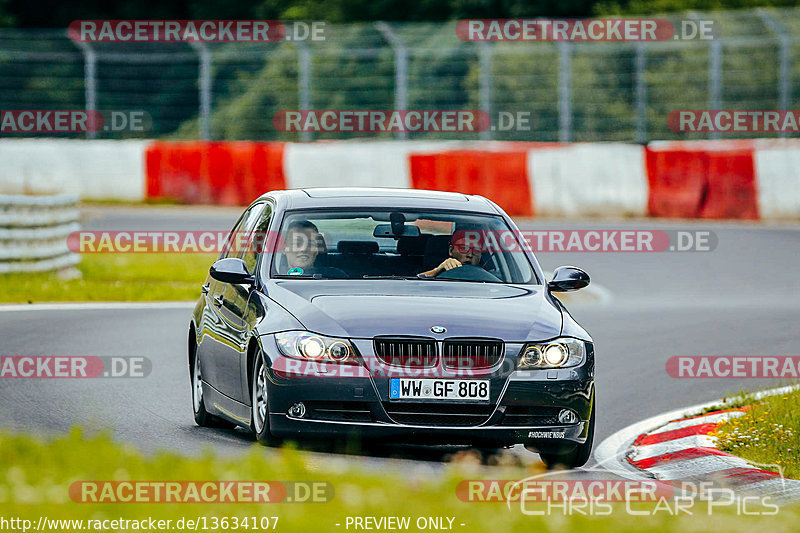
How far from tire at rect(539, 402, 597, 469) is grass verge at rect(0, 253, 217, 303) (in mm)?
9865

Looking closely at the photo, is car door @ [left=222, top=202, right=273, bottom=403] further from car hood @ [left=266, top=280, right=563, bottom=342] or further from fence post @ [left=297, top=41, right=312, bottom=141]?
fence post @ [left=297, top=41, right=312, bottom=141]

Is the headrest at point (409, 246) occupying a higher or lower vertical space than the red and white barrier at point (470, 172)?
higher

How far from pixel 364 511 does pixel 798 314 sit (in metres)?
12.6

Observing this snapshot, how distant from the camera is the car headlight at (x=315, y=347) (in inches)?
332

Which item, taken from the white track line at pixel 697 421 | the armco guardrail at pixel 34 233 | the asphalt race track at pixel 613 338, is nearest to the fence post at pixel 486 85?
the asphalt race track at pixel 613 338

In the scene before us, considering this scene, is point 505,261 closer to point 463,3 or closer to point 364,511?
point 364,511

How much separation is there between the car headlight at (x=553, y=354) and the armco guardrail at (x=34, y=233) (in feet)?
37.7

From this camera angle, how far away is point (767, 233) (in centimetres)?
2597

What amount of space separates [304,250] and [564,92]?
21210mm

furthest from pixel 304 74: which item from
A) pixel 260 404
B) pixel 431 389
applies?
pixel 431 389

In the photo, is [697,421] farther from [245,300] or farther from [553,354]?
[245,300]

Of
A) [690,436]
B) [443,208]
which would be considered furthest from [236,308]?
[690,436]

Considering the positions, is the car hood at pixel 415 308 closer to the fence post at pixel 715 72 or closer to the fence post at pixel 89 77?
the fence post at pixel 715 72

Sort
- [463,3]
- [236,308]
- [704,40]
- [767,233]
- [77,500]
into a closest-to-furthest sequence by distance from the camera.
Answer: [77,500], [236,308], [767,233], [704,40], [463,3]
